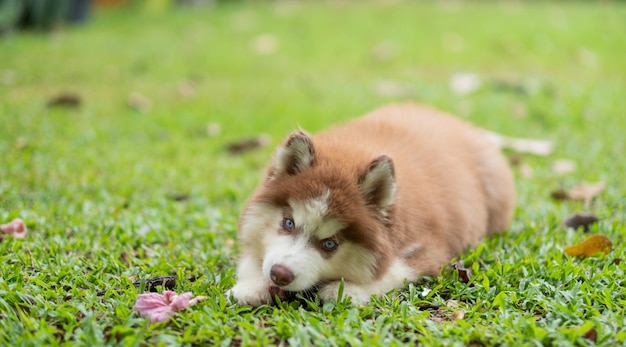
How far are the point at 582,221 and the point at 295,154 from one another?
8.29ft

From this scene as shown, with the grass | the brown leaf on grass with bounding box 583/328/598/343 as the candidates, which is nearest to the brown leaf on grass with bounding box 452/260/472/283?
the grass

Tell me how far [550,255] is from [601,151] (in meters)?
3.57

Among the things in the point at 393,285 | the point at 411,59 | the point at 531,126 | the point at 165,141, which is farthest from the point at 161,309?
Result: the point at 411,59

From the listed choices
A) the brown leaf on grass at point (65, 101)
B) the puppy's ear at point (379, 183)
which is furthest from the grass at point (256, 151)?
the puppy's ear at point (379, 183)

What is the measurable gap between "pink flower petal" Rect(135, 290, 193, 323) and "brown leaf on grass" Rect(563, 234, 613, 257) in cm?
250

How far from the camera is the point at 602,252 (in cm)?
453

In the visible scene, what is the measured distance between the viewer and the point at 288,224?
151 inches

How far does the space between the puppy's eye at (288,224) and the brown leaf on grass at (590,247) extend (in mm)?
1931

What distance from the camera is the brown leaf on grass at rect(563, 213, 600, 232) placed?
5215 mm

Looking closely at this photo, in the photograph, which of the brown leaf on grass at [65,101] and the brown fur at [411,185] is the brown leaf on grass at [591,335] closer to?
the brown fur at [411,185]

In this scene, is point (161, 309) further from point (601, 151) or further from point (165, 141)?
point (601, 151)

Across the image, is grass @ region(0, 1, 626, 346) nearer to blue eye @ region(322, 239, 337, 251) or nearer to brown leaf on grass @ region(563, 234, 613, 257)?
brown leaf on grass @ region(563, 234, 613, 257)

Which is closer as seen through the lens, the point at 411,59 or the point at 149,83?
the point at 149,83

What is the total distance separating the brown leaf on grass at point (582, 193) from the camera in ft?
19.8
